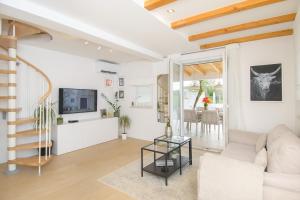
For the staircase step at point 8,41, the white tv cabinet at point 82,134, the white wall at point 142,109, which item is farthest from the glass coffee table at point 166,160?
the staircase step at point 8,41

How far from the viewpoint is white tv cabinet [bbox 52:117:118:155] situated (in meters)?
3.87

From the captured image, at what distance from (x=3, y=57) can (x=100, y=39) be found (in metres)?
1.62

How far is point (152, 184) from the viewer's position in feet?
8.19

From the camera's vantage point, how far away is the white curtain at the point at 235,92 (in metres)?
3.56

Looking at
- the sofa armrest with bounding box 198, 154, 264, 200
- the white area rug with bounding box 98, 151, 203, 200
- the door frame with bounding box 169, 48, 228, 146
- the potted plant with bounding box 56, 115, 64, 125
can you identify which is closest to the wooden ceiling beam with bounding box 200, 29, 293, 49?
the door frame with bounding box 169, 48, 228, 146

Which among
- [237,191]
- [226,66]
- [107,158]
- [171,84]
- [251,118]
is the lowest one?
[107,158]

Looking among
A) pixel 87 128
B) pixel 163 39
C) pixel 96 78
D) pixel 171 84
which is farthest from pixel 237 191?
pixel 96 78

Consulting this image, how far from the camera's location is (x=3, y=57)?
2775 mm

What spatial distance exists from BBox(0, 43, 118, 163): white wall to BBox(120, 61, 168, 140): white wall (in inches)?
25.0

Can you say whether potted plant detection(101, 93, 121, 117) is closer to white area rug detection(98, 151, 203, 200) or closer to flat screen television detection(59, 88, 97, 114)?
flat screen television detection(59, 88, 97, 114)

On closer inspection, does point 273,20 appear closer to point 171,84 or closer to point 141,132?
point 171,84

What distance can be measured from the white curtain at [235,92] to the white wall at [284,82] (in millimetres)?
161

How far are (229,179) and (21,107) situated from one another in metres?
4.14

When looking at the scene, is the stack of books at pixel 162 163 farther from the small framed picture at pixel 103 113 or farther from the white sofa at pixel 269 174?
the small framed picture at pixel 103 113
